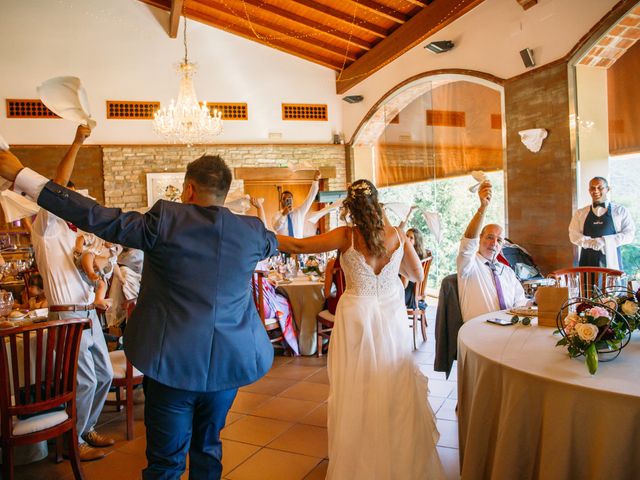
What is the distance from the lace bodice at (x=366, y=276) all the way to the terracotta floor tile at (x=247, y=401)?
1651mm

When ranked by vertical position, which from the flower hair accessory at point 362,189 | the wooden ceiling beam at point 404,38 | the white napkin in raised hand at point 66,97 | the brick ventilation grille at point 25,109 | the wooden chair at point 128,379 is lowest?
the wooden chair at point 128,379

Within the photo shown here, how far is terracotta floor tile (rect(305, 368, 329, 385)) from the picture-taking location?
4398 millimetres

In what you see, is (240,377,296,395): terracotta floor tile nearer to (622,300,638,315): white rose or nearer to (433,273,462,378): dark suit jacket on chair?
(433,273,462,378): dark suit jacket on chair

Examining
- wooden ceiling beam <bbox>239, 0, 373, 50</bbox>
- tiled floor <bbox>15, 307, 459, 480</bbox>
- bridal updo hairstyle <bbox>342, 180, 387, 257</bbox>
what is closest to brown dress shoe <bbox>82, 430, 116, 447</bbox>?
tiled floor <bbox>15, 307, 459, 480</bbox>

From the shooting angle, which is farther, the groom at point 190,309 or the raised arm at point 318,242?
the raised arm at point 318,242

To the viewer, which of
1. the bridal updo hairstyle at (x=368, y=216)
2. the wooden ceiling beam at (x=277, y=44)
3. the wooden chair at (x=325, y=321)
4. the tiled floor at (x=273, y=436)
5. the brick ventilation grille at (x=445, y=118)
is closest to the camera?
the bridal updo hairstyle at (x=368, y=216)

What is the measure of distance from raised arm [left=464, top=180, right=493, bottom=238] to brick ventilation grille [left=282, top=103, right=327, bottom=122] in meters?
8.00

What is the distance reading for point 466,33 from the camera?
689 centimetres

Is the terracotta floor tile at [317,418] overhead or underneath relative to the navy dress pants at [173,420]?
underneath

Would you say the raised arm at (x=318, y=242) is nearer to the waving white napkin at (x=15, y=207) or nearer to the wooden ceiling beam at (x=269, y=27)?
the waving white napkin at (x=15, y=207)

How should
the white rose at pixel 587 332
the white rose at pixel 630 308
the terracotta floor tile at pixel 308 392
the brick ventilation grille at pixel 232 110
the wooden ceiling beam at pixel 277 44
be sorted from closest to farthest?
the white rose at pixel 587 332 < the white rose at pixel 630 308 < the terracotta floor tile at pixel 308 392 < the wooden ceiling beam at pixel 277 44 < the brick ventilation grille at pixel 232 110

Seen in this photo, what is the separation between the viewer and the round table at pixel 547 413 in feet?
5.19

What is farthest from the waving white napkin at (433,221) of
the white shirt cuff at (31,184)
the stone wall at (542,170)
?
the white shirt cuff at (31,184)

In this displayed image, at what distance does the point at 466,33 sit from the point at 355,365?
230 inches
